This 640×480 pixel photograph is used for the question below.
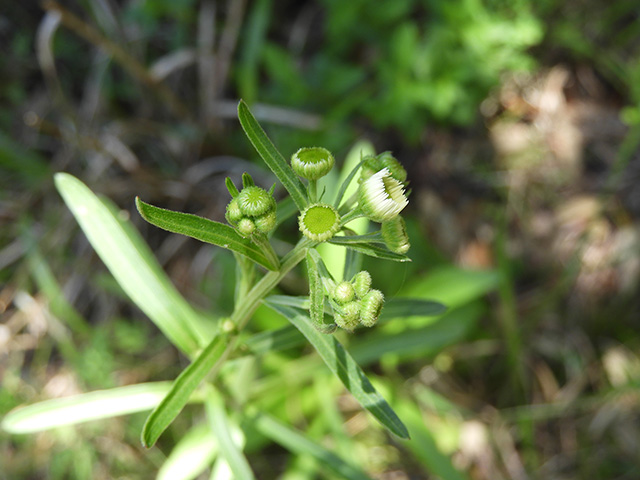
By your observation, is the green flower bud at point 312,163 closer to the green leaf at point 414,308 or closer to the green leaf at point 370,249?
the green leaf at point 370,249

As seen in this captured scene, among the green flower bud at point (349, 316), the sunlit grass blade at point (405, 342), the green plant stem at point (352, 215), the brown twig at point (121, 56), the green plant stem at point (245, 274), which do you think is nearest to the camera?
the green flower bud at point (349, 316)

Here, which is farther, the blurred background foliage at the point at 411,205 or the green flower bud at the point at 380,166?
the blurred background foliage at the point at 411,205

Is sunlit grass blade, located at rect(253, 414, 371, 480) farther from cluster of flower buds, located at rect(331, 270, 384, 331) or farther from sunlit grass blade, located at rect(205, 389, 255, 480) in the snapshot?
cluster of flower buds, located at rect(331, 270, 384, 331)

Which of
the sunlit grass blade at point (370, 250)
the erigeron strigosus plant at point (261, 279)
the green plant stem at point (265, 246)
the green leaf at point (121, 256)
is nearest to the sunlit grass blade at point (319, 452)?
the erigeron strigosus plant at point (261, 279)

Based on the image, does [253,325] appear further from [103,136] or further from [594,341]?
[594,341]

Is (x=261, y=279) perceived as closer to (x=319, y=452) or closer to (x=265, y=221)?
(x=265, y=221)

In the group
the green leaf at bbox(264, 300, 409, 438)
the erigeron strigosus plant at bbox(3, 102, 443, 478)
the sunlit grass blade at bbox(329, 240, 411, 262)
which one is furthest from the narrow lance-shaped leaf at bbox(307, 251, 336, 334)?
the green leaf at bbox(264, 300, 409, 438)

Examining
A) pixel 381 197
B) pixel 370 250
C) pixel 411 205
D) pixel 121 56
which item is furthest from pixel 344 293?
pixel 411 205
